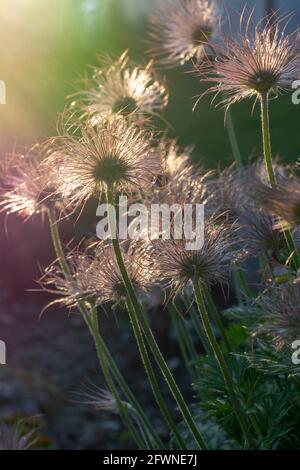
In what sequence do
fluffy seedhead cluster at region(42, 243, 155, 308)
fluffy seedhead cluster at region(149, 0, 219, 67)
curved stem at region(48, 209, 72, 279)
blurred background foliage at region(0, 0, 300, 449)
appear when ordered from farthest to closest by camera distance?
1. blurred background foliage at region(0, 0, 300, 449)
2. fluffy seedhead cluster at region(149, 0, 219, 67)
3. curved stem at region(48, 209, 72, 279)
4. fluffy seedhead cluster at region(42, 243, 155, 308)

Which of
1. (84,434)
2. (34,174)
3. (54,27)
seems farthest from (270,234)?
(54,27)

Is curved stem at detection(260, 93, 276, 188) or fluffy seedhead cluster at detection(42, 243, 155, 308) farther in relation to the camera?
fluffy seedhead cluster at detection(42, 243, 155, 308)

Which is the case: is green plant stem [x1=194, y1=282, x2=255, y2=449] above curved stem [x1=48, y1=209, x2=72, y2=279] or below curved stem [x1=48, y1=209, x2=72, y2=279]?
below

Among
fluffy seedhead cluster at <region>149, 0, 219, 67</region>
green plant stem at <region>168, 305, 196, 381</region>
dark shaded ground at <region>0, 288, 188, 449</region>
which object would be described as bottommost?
dark shaded ground at <region>0, 288, 188, 449</region>

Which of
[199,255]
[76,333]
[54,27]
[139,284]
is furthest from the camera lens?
[54,27]

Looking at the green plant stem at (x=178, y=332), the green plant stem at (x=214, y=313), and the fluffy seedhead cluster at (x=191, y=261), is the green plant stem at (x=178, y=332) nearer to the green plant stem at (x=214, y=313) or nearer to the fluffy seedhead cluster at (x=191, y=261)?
the green plant stem at (x=214, y=313)

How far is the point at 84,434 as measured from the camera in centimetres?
432

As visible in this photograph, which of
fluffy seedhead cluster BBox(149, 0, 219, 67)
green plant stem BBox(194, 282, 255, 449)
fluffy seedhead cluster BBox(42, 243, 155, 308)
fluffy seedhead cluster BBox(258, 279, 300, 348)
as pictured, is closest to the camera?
fluffy seedhead cluster BBox(258, 279, 300, 348)

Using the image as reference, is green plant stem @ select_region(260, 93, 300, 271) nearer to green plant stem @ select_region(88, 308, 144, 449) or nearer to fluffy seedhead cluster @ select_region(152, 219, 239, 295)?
fluffy seedhead cluster @ select_region(152, 219, 239, 295)

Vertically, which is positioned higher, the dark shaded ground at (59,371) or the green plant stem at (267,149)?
the green plant stem at (267,149)

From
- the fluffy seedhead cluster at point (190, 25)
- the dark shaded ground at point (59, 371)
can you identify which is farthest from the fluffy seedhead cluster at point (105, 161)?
the dark shaded ground at point (59, 371)

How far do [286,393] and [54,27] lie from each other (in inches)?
276

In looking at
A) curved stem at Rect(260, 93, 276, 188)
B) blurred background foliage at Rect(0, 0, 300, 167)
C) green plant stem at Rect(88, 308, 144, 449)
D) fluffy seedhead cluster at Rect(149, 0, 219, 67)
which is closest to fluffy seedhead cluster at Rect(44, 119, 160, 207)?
curved stem at Rect(260, 93, 276, 188)
